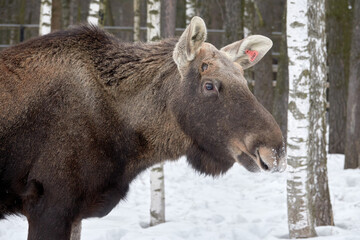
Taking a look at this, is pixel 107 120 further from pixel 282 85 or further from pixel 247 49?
pixel 282 85

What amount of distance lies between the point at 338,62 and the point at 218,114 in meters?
7.64

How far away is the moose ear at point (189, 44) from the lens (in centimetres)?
462

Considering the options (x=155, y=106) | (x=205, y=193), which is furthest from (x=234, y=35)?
(x=155, y=106)

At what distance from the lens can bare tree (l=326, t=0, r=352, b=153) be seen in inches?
452

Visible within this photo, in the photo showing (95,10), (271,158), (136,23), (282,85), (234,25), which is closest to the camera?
(271,158)

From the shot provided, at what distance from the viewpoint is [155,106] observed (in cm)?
495

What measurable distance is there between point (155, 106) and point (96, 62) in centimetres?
64

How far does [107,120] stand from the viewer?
4.74m

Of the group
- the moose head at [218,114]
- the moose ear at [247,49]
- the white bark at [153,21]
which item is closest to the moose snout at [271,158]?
the moose head at [218,114]

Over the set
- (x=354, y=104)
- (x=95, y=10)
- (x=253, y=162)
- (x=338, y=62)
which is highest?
(x=95, y=10)

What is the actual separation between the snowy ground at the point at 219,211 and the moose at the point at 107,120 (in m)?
2.05

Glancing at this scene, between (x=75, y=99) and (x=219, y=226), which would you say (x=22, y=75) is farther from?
(x=219, y=226)

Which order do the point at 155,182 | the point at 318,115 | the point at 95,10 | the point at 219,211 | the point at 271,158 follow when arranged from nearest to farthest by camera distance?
1. the point at 271,158
2. the point at 318,115
3. the point at 155,182
4. the point at 219,211
5. the point at 95,10

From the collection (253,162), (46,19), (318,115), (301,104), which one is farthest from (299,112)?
(46,19)
